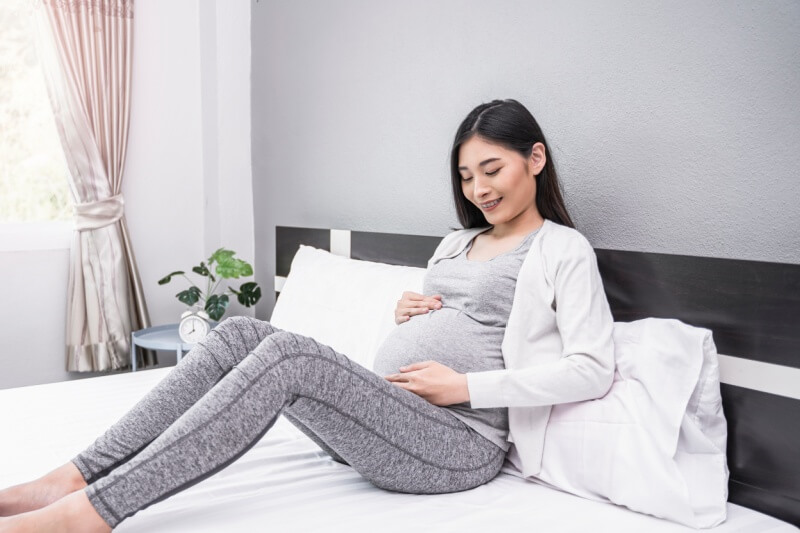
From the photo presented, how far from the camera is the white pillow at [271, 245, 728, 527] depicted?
3.79 ft

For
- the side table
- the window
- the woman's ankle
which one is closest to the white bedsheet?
the woman's ankle

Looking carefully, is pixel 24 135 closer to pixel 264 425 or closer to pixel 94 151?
pixel 94 151

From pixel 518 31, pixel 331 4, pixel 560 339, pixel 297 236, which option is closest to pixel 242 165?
pixel 297 236

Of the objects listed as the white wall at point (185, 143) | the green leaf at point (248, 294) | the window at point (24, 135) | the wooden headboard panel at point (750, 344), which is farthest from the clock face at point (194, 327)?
the wooden headboard panel at point (750, 344)

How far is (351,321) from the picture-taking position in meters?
1.94

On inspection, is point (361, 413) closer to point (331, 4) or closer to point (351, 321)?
point (351, 321)

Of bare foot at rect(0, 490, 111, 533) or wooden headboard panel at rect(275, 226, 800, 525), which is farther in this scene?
wooden headboard panel at rect(275, 226, 800, 525)

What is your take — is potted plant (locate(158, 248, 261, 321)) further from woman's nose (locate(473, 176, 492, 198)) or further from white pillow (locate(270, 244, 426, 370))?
woman's nose (locate(473, 176, 492, 198))

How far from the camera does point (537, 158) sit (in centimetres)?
147

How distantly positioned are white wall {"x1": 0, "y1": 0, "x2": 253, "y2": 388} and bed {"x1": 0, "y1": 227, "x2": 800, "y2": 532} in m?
1.60

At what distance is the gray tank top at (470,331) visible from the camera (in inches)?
53.7

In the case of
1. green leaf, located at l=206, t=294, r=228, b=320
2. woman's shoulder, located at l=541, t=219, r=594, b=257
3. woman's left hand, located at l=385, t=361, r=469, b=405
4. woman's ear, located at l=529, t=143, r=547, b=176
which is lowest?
green leaf, located at l=206, t=294, r=228, b=320

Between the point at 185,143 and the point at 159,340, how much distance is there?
0.97 metres

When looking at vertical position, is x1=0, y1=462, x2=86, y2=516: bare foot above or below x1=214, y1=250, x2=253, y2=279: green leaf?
below
